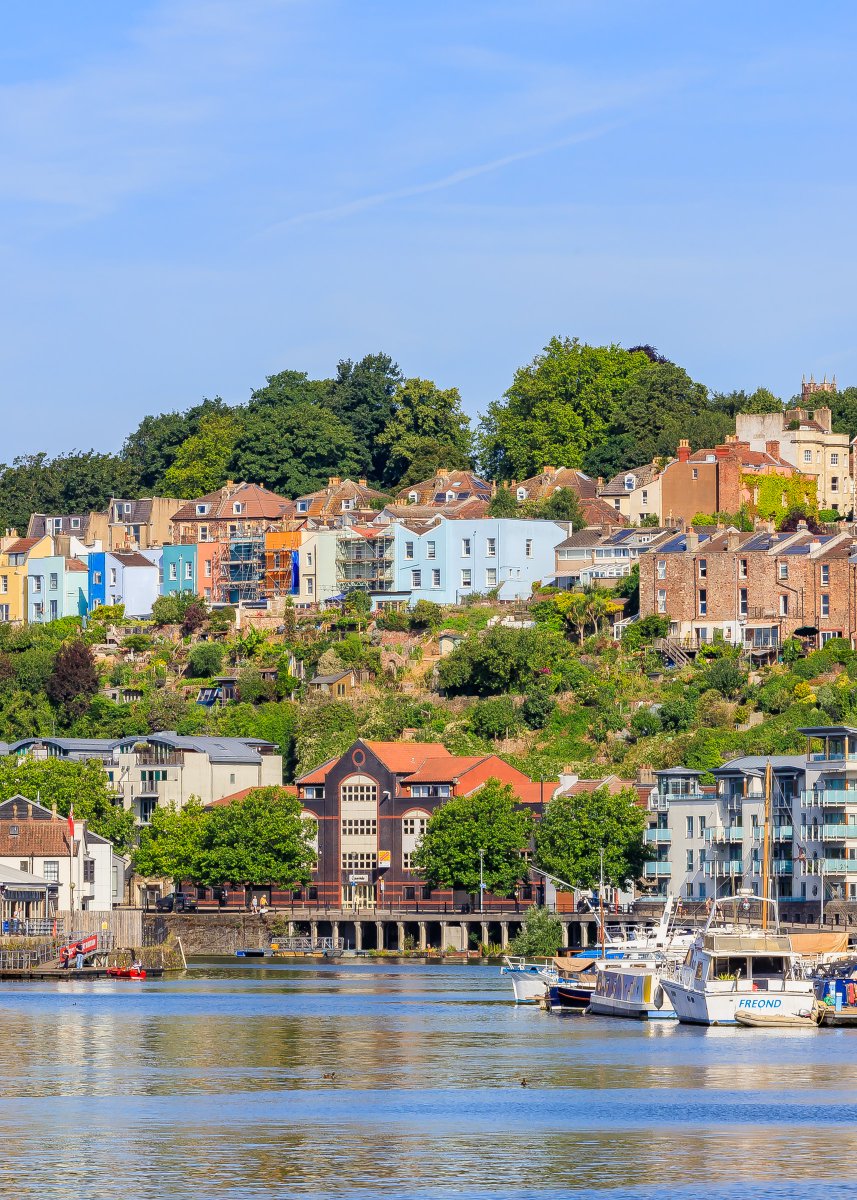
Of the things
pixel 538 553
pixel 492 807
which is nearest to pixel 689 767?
pixel 492 807

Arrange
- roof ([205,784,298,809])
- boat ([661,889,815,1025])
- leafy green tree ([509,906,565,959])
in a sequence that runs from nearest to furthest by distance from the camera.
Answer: boat ([661,889,815,1025])
leafy green tree ([509,906,565,959])
roof ([205,784,298,809])

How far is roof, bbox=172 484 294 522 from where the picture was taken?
Answer: 17850 cm

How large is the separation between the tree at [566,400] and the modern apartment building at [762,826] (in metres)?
58.3

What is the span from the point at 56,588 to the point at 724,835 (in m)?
71.3

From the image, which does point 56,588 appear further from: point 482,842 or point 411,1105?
point 411,1105

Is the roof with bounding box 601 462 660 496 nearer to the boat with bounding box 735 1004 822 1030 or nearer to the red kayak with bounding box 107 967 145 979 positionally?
the red kayak with bounding box 107 967 145 979

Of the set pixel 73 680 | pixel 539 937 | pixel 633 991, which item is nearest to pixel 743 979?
pixel 633 991

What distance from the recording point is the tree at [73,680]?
6348 inches

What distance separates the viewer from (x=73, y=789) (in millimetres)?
137875

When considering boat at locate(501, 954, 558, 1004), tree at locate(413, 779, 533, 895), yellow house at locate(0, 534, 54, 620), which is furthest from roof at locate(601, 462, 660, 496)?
boat at locate(501, 954, 558, 1004)

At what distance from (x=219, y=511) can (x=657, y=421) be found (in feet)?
110

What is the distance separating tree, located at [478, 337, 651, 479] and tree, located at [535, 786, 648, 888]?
198ft

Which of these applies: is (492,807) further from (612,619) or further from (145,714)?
(145,714)

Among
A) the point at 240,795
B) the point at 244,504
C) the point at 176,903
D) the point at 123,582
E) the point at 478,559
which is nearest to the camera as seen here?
the point at 176,903
